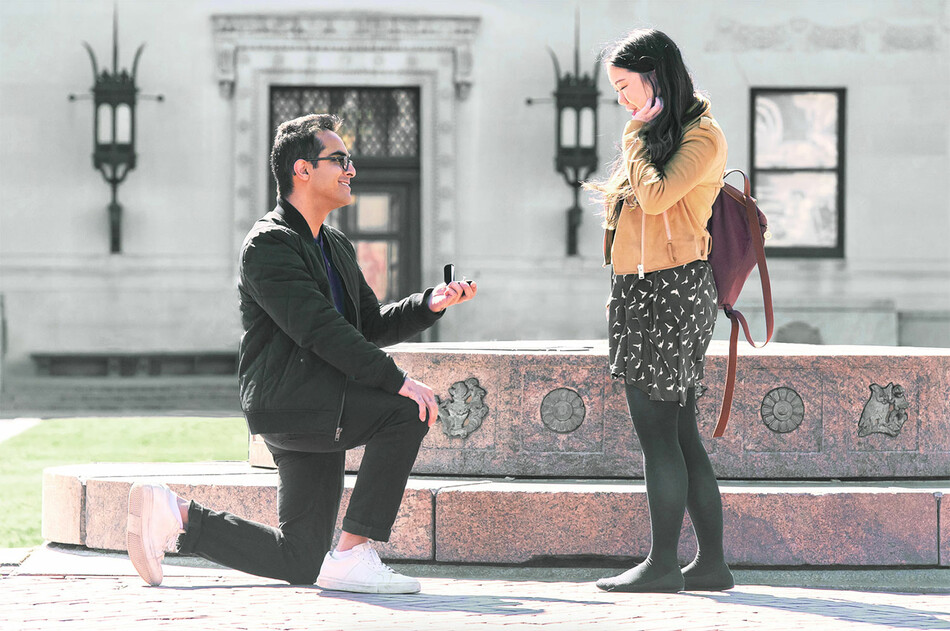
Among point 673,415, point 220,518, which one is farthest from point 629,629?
point 220,518

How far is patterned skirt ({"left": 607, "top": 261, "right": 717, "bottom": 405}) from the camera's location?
15.0 ft

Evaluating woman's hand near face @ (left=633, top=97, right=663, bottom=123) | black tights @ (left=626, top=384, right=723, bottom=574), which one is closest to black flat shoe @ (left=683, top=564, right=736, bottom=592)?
black tights @ (left=626, top=384, right=723, bottom=574)

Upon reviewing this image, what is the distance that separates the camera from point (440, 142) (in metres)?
16.1

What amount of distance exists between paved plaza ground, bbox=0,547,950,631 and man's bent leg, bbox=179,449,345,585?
0.33 feet

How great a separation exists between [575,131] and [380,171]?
2.29 metres

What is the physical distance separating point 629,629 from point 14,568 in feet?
8.61

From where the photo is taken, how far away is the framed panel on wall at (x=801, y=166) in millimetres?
16469

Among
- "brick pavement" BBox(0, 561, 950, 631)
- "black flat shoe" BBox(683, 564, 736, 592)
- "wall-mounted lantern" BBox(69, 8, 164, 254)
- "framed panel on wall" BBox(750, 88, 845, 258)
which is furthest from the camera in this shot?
"framed panel on wall" BBox(750, 88, 845, 258)

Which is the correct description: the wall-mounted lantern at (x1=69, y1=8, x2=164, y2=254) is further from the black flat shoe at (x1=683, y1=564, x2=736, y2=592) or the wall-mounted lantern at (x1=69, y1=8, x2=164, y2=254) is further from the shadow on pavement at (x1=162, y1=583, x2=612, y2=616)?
the black flat shoe at (x1=683, y1=564, x2=736, y2=592)

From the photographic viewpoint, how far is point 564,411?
571cm

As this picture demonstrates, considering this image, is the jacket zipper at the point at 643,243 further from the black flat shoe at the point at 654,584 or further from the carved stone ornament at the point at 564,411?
the carved stone ornament at the point at 564,411

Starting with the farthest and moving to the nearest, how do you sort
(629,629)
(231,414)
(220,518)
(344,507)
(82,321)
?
(82,321) < (231,414) < (344,507) < (220,518) < (629,629)

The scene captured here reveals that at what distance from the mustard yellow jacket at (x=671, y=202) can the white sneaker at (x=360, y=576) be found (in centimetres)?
124

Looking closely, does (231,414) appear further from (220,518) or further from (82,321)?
(220,518)
